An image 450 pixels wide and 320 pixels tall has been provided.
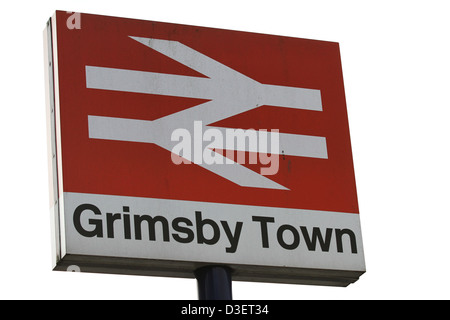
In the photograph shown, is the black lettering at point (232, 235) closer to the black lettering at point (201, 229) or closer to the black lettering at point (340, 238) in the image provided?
the black lettering at point (201, 229)

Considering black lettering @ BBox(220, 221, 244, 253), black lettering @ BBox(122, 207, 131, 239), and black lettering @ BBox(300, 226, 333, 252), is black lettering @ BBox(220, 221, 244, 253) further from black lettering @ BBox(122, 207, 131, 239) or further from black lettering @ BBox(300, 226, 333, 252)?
black lettering @ BBox(122, 207, 131, 239)

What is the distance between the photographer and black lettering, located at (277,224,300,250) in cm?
884

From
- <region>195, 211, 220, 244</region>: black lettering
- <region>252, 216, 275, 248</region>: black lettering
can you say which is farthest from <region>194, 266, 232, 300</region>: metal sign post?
<region>252, 216, 275, 248</region>: black lettering

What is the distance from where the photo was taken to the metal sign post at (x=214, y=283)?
8508mm

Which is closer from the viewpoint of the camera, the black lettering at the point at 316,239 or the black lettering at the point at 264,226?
the black lettering at the point at 264,226

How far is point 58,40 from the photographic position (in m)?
9.09

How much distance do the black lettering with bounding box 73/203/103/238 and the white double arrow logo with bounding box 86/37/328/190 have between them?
0.54 metres

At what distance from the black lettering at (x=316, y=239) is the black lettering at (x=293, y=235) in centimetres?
6

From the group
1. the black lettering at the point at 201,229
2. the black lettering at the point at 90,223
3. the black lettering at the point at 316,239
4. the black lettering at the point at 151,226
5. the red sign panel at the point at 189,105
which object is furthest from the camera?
the black lettering at the point at 316,239

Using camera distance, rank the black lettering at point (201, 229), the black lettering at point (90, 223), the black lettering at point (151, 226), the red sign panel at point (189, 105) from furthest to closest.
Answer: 1. the red sign panel at point (189, 105)
2. the black lettering at point (201, 229)
3. the black lettering at point (151, 226)
4. the black lettering at point (90, 223)

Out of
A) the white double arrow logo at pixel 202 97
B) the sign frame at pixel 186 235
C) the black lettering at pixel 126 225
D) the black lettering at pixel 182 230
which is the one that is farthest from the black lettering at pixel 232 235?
the black lettering at pixel 126 225

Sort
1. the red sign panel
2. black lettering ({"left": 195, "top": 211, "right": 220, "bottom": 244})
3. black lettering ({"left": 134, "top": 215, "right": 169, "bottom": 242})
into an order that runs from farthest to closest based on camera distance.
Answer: the red sign panel → black lettering ({"left": 195, "top": 211, "right": 220, "bottom": 244}) → black lettering ({"left": 134, "top": 215, "right": 169, "bottom": 242})

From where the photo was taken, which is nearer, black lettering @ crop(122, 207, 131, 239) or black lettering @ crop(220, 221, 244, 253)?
black lettering @ crop(122, 207, 131, 239)
